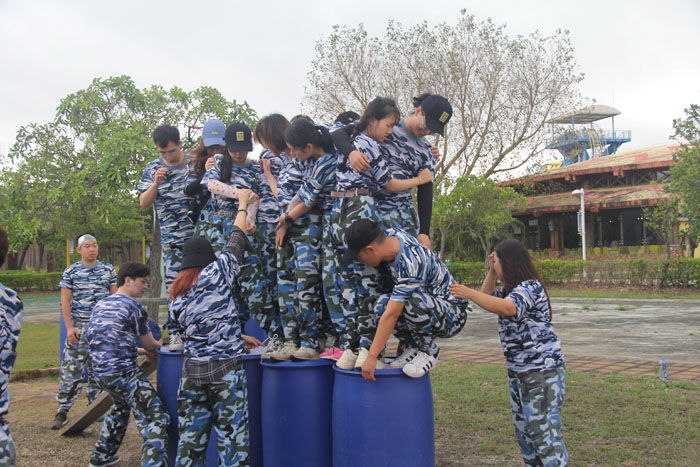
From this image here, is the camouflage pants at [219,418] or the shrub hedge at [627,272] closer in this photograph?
the camouflage pants at [219,418]

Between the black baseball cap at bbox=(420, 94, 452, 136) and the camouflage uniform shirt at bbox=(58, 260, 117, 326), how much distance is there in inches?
166

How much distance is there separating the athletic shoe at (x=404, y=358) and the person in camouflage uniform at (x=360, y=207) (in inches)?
8.5

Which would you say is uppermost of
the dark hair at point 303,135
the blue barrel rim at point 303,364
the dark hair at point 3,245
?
the dark hair at point 303,135

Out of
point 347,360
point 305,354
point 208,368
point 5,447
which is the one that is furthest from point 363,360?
point 5,447

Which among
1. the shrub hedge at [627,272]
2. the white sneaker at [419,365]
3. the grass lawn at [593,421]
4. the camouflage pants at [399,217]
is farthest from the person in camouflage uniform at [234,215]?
the shrub hedge at [627,272]

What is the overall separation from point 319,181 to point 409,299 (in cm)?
99

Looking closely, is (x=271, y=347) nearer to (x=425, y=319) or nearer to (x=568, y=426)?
(x=425, y=319)

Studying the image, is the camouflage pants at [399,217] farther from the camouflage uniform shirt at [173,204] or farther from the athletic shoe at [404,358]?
the camouflage uniform shirt at [173,204]

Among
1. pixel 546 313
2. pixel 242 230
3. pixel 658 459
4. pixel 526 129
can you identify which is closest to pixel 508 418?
pixel 658 459

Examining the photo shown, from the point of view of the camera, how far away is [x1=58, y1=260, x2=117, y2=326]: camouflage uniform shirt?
240 inches

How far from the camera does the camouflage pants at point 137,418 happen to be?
380cm

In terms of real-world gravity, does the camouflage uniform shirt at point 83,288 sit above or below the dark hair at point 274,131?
below

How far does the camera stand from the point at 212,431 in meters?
3.74

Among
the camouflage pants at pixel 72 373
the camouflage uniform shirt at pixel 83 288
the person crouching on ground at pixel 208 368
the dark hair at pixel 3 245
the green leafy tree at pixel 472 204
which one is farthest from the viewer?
the green leafy tree at pixel 472 204
